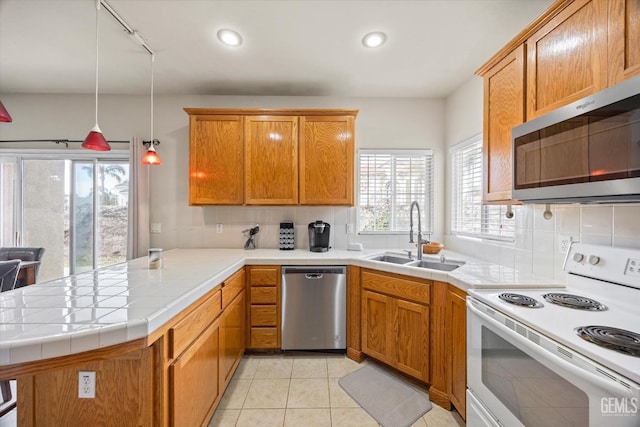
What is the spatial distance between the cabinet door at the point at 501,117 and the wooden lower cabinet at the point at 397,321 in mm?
785

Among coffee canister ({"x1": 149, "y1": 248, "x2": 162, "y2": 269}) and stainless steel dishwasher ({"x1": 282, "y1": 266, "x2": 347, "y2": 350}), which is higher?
coffee canister ({"x1": 149, "y1": 248, "x2": 162, "y2": 269})

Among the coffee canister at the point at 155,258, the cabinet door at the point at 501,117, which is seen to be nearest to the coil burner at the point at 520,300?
the cabinet door at the point at 501,117

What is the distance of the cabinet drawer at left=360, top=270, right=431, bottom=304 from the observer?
1.81m

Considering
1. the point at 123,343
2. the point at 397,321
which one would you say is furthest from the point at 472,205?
the point at 123,343

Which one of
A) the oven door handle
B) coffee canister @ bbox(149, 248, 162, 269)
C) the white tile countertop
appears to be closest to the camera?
the oven door handle

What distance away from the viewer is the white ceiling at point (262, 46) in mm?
1650

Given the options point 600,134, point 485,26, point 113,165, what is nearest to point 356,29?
point 485,26

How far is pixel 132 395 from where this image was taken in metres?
1.00

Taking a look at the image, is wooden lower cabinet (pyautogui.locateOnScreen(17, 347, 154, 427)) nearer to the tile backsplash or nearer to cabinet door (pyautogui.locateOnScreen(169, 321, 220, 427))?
cabinet door (pyautogui.locateOnScreen(169, 321, 220, 427))

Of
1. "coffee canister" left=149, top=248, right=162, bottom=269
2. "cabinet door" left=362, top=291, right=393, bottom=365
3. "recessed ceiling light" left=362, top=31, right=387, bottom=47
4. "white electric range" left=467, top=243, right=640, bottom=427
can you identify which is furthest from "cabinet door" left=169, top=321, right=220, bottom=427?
"recessed ceiling light" left=362, top=31, right=387, bottom=47

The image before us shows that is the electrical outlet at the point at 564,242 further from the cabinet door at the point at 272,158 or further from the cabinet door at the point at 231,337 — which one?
the cabinet door at the point at 231,337

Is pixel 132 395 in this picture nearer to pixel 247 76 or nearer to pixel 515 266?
pixel 515 266

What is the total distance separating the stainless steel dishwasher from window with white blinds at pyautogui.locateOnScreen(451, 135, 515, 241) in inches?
52.0

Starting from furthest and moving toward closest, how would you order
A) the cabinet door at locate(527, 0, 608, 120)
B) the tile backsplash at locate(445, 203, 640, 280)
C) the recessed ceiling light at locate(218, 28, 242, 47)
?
1. the recessed ceiling light at locate(218, 28, 242, 47)
2. the tile backsplash at locate(445, 203, 640, 280)
3. the cabinet door at locate(527, 0, 608, 120)
